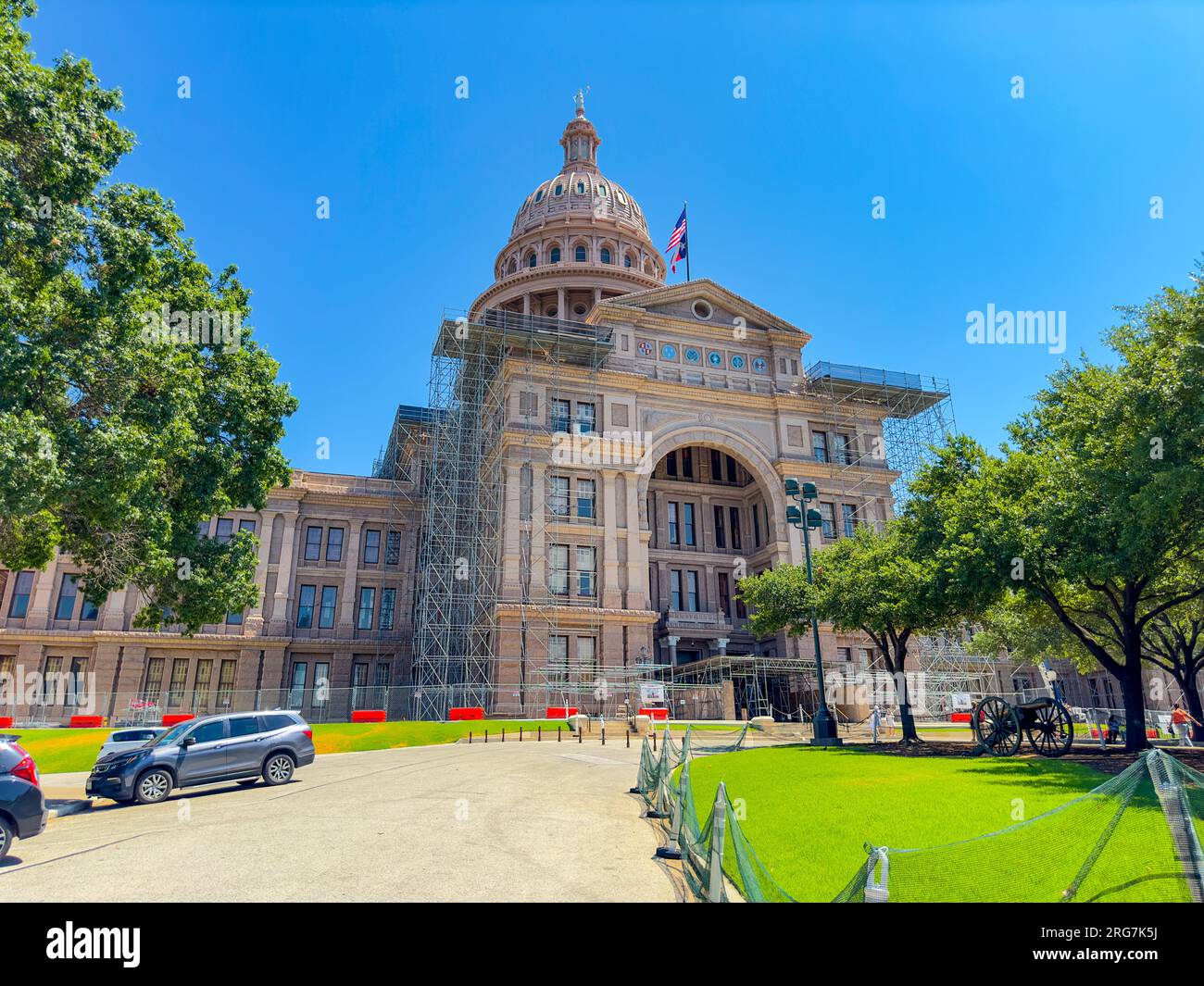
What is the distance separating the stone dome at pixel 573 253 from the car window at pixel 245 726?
5253 cm

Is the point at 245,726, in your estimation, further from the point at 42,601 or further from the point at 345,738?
the point at 42,601

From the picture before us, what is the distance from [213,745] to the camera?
53.3 ft

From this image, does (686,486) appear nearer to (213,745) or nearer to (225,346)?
(225,346)

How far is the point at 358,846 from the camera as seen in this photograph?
32.6 ft

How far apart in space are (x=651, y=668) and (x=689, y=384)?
20099mm

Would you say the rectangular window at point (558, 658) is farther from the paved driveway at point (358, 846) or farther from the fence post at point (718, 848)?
the fence post at point (718, 848)

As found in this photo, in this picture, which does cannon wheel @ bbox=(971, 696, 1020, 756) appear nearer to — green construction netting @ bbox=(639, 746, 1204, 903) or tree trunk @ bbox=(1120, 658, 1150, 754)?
tree trunk @ bbox=(1120, 658, 1150, 754)

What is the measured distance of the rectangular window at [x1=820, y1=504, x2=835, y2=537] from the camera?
50.5 m

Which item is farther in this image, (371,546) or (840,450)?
(371,546)

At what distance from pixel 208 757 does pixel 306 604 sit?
39.0 m

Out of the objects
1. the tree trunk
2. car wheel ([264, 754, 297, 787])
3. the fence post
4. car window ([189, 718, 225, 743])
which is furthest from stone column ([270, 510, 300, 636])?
the fence post

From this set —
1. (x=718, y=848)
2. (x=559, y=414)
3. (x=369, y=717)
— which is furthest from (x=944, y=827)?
(x=559, y=414)

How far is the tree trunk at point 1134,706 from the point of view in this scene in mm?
17812
